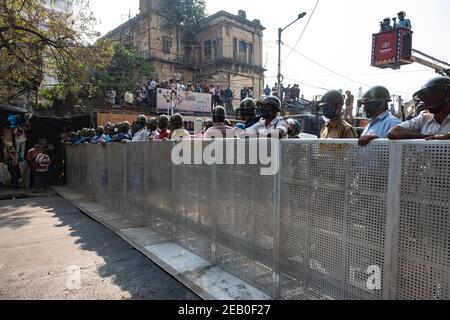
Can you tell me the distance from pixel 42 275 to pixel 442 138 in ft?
16.6

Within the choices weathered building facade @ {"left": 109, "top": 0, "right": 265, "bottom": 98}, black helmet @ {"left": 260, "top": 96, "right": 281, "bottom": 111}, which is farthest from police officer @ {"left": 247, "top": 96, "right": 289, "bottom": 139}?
weathered building facade @ {"left": 109, "top": 0, "right": 265, "bottom": 98}

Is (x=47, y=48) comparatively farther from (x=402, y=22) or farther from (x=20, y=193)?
(x=402, y=22)

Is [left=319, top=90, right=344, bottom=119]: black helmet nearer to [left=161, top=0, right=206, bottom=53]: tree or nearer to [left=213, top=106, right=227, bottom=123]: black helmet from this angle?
[left=213, top=106, right=227, bottom=123]: black helmet

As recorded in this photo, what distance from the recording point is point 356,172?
2.73 m

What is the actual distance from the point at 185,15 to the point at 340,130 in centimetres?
3175

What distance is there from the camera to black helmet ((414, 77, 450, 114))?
281 centimetres

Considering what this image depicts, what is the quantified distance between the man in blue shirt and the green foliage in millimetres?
30810

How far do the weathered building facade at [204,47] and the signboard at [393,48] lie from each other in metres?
18.5

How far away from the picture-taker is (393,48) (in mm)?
14109

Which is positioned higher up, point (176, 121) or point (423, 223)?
point (176, 121)

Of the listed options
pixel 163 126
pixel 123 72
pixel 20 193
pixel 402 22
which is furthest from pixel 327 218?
pixel 123 72

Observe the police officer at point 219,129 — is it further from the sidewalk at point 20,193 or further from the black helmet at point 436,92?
the sidewalk at point 20,193

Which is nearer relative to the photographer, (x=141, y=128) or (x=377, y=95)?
(x=377, y=95)

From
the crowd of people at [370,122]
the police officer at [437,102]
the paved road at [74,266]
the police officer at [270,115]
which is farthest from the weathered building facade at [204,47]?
the police officer at [437,102]
